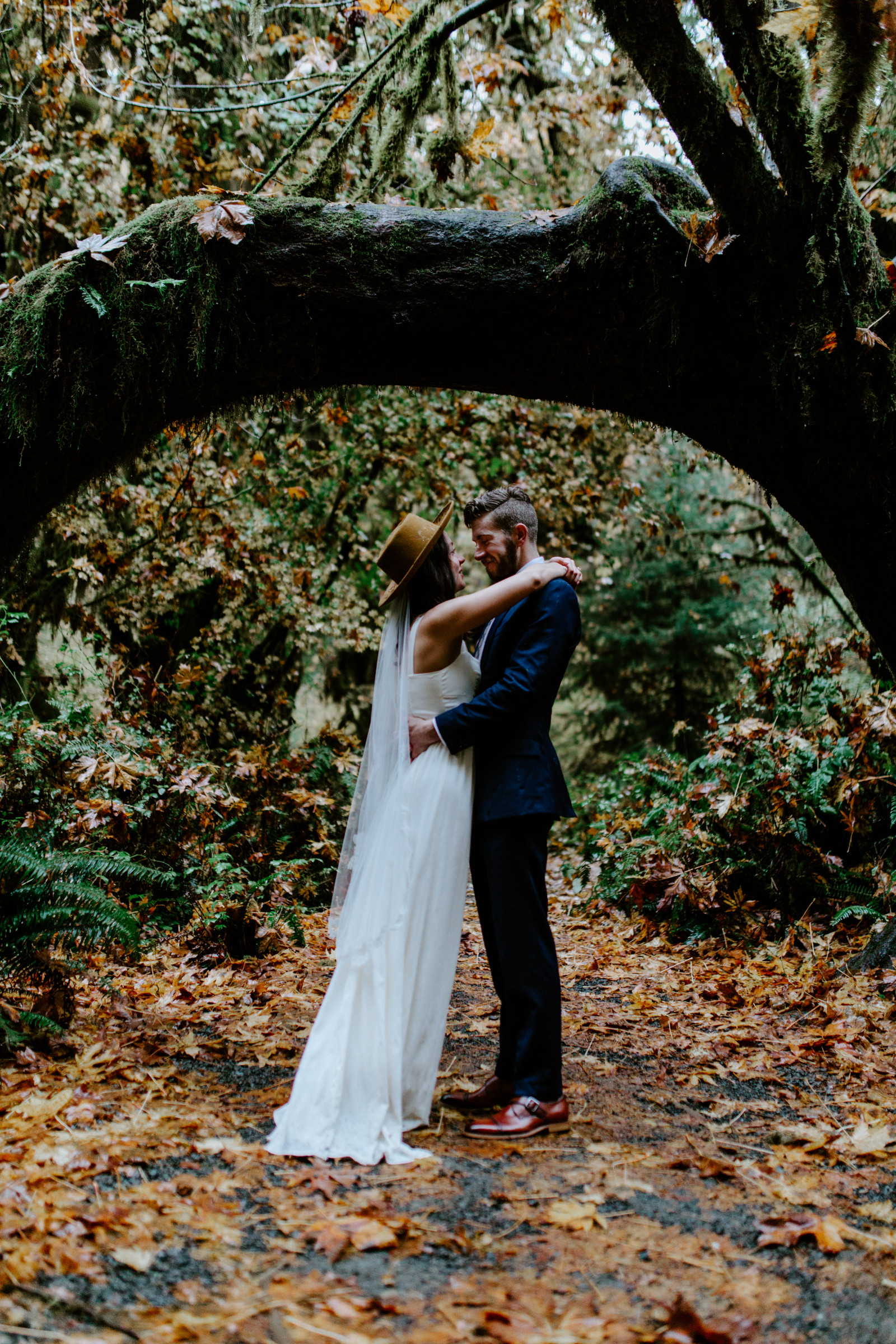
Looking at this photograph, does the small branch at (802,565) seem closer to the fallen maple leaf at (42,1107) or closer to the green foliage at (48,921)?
the green foliage at (48,921)

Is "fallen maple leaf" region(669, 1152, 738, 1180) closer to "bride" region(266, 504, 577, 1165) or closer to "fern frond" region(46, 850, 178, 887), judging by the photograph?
"bride" region(266, 504, 577, 1165)

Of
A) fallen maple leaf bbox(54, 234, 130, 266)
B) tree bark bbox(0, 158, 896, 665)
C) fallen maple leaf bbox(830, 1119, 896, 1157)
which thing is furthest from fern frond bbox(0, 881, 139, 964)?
fallen maple leaf bbox(830, 1119, 896, 1157)

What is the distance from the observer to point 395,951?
3662mm

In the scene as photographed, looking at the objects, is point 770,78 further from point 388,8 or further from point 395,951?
point 388,8

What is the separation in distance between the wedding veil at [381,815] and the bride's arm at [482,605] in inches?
7.7

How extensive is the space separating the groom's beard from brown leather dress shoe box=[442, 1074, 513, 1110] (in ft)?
7.10

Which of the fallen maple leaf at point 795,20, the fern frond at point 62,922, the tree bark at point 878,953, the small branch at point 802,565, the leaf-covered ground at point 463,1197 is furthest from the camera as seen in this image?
the small branch at point 802,565

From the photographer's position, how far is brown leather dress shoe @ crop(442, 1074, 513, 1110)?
3834 millimetres

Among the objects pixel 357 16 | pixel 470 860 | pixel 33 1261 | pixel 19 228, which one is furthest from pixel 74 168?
pixel 33 1261

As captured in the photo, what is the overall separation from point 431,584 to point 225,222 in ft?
5.77

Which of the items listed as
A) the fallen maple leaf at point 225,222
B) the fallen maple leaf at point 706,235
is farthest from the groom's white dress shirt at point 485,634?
the fallen maple leaf at point 225,222

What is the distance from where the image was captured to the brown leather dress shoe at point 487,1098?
383 cm

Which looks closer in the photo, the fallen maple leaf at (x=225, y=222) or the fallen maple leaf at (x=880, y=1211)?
the fallen maple leaf at (x=880, y=1211)

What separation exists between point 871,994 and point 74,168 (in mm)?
9608
